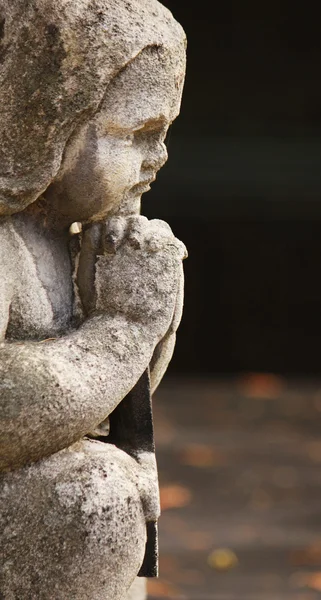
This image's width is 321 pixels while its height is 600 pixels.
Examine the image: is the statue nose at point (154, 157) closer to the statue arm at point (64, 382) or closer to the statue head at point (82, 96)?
the statue head at point (82, 96)

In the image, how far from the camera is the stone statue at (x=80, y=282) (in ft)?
5.24

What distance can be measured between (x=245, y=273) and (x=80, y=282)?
453 cm

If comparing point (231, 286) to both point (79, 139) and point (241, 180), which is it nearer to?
point (241, 180)

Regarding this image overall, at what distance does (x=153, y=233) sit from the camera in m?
1.76

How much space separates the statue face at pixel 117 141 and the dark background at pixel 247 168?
3.73 metres

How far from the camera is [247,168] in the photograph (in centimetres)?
579

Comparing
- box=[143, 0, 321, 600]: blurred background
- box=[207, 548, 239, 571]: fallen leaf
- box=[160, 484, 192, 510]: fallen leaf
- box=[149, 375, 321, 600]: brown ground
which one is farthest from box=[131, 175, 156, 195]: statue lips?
box=[160, 484, 192, 510]: fallen leaf

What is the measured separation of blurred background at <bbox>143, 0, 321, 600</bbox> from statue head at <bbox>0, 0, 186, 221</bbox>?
92.0 inches

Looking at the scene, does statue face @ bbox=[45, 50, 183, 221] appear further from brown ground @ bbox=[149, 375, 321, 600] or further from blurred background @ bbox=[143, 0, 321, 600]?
blurred background @ bbox=[143, 0, 321, 600]

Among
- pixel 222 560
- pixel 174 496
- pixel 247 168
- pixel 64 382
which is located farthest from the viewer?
pixel 247 168

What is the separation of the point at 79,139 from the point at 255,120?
13.6 feet

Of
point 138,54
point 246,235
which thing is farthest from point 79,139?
point 246,235

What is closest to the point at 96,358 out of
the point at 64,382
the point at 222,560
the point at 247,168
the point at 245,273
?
the point at 64,382

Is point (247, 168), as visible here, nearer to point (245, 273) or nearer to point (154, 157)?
point (245, 273)
